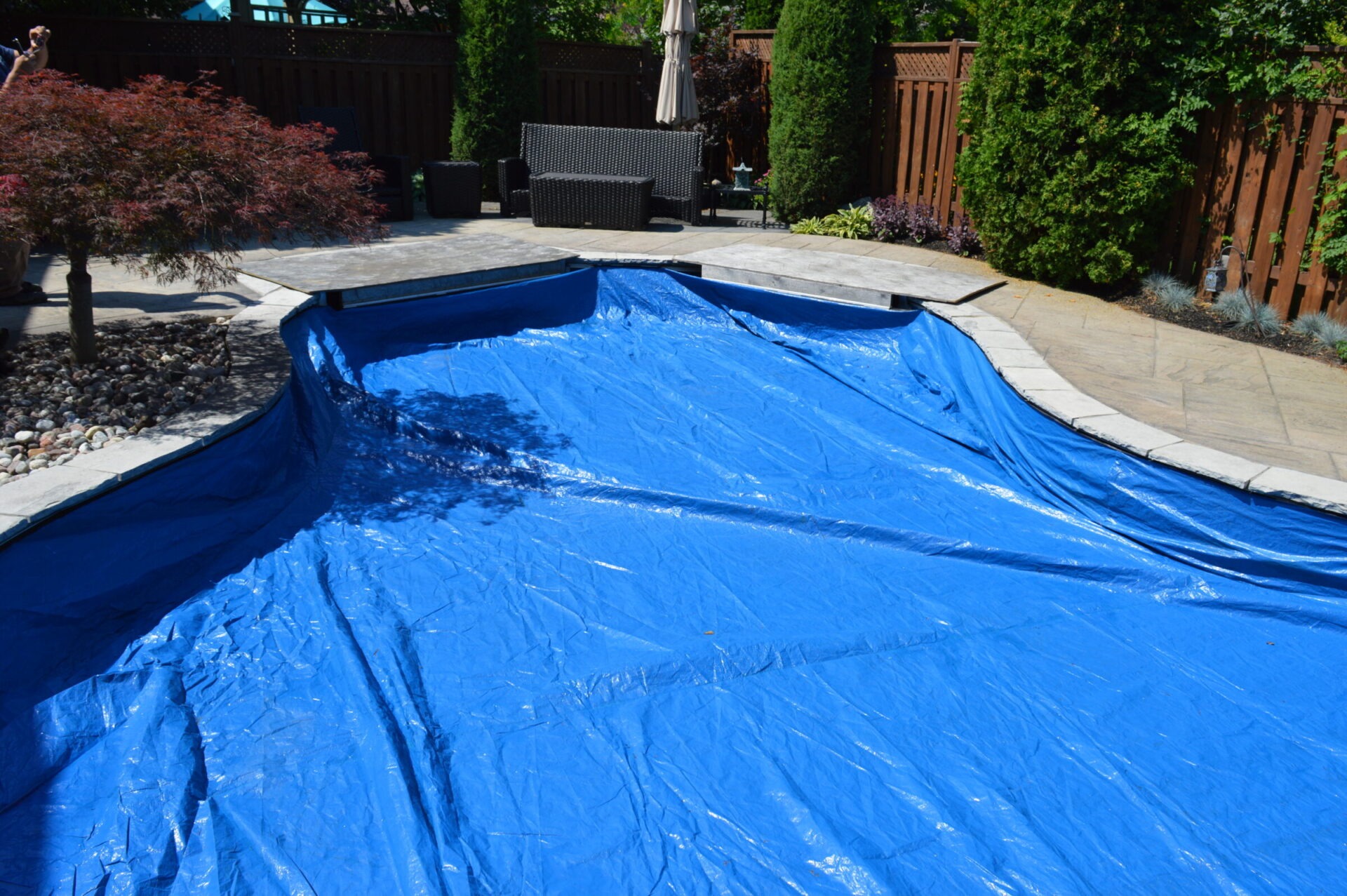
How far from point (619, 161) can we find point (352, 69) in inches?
128

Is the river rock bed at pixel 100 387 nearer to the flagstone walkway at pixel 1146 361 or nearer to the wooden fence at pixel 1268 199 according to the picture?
the flagstone walkway at pixel 1146 361

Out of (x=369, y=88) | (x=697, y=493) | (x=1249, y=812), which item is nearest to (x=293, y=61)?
(x=369, y=88)

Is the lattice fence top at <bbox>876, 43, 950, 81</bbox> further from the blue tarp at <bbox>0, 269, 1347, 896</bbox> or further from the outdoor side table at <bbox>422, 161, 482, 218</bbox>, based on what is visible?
the blue tarp at <bbox>0, 269, 1347, 896</bbox>

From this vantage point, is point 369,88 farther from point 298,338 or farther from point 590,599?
point 590,599

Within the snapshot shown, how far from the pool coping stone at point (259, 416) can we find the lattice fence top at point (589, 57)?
21.7 feet

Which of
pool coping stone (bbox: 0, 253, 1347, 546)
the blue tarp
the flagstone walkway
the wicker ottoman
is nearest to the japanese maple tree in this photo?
pool coping stone (bbox: 0, 253, 1347, 546)

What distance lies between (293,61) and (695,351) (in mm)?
6527

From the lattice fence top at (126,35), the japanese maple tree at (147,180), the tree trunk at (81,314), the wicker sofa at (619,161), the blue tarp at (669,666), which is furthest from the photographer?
the wicker sofa at (619,161)

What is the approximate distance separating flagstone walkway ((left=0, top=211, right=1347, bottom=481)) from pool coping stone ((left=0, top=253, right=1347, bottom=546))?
202mm

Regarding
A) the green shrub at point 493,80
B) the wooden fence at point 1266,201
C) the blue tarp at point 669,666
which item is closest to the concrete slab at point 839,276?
the wooden fence at point 1266,201

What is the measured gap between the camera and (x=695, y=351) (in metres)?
6.43

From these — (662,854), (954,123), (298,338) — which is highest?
(954,123)

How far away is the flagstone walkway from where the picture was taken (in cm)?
437

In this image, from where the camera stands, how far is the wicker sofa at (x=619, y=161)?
9570 millimetres
